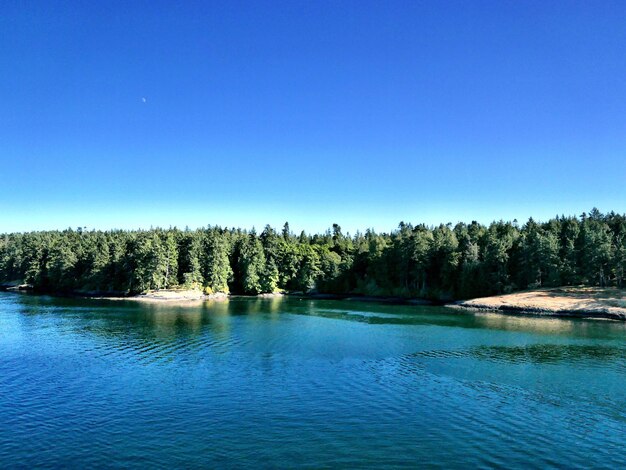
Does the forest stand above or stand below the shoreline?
above

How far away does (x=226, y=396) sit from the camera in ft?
119

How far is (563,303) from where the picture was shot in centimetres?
10419

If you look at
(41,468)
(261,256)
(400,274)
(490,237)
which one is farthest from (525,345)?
(261,256)

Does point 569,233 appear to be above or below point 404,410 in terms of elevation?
above

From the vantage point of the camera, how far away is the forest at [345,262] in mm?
120875

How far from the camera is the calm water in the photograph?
25.7m

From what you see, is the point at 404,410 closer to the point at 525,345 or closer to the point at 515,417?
the point at 515,417

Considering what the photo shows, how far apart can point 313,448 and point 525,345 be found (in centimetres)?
4482

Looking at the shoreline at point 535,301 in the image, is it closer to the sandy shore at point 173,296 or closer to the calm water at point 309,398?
the sandy shore at point 173,296

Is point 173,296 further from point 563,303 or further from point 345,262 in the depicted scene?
point 563,303

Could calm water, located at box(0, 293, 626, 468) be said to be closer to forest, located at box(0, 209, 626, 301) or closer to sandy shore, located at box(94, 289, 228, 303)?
forest, located at box(0, 209, 626, 301)

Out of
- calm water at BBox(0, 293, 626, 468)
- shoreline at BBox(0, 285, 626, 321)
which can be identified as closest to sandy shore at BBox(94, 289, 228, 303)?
shoreline at BBox(0, 285, 626, 321)

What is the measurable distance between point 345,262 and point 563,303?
81242mm

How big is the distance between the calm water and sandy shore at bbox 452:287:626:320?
102ft
